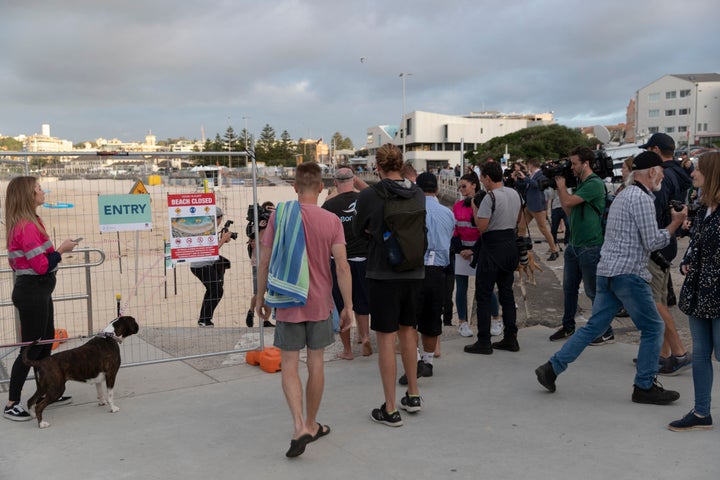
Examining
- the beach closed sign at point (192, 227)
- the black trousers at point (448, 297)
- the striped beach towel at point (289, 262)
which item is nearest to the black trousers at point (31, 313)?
the beach closed sign at point (192, 227)

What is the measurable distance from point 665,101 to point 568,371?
9538 cm

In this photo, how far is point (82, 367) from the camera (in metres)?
4.41

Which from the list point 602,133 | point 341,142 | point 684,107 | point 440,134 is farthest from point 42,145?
point 341,142

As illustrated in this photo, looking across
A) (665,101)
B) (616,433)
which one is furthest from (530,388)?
(665,101)

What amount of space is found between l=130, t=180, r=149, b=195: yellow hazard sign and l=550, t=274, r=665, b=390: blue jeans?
13.4 feet

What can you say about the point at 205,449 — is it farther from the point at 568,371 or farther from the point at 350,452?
the point at 568,371

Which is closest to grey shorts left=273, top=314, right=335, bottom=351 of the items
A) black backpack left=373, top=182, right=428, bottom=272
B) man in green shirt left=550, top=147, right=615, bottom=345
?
black backpack left=373, top=182, right=428, bottom=272

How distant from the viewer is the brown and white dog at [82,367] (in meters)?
4.24

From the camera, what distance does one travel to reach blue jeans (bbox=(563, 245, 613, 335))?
5.63m

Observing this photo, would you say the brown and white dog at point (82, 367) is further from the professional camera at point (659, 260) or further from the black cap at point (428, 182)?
the professional camera at point (659, 260)

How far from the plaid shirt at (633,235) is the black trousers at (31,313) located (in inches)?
167

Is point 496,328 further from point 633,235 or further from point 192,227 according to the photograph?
point 192,227

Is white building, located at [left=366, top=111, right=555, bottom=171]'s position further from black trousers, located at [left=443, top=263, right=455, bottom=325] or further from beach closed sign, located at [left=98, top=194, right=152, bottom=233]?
beach closed sign, located at [left=98, top=194, right=152, bottom=233]

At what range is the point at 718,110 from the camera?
84.6 meters
